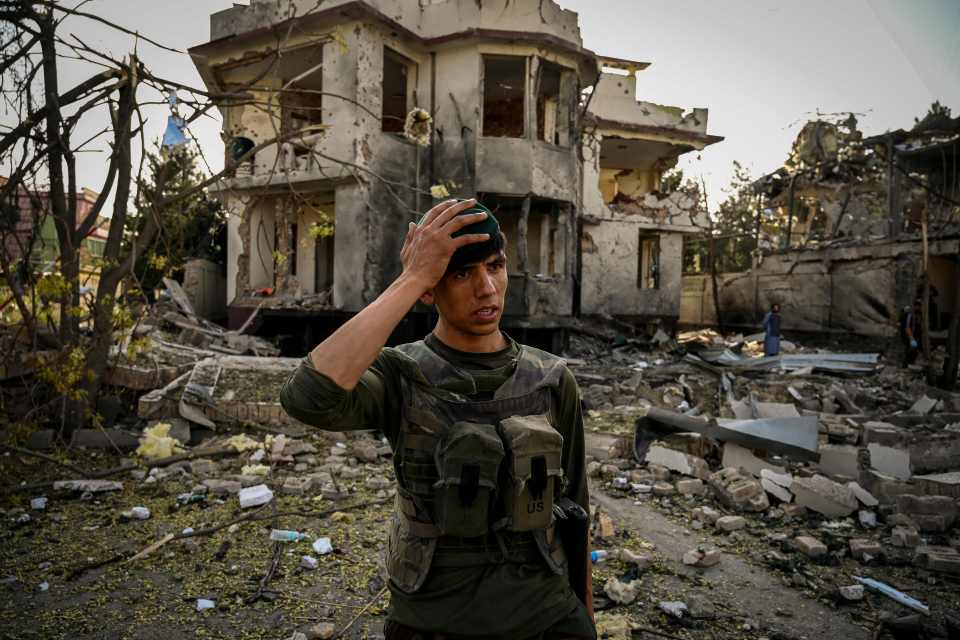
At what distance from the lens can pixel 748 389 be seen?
9352 mm

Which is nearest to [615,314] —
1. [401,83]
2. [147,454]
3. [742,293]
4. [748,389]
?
[742,293]

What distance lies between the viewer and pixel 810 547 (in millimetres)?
3742

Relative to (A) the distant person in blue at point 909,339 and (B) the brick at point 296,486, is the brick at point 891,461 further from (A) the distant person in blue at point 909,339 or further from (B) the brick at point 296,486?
(A) the distant person in blue at point 909,339

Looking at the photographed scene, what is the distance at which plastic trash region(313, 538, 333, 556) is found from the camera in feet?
11.7

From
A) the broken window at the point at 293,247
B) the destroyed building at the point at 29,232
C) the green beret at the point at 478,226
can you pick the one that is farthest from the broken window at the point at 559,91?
the green beret at the point at 478,226

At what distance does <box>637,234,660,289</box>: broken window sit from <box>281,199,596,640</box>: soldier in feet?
56.1

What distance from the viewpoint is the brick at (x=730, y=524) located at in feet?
13.6

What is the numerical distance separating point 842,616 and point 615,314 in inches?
551

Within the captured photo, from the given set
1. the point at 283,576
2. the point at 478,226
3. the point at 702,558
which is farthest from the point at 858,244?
the point at 478,226

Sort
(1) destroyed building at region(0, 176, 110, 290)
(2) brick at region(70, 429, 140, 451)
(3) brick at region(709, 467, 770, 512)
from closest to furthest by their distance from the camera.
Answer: (1) destroyed building at region(0, 176, 110, 290) < (3) brick at region(709, 467, 770, 512) < (2) brick at region(70, 429, 140, 451)

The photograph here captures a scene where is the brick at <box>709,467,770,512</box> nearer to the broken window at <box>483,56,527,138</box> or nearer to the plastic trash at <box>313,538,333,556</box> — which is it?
the plastic trash at <box>313,538,333,556</box>

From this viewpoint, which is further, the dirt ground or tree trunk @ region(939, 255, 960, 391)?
tree trunk @ region(939, 255, 960, 391)

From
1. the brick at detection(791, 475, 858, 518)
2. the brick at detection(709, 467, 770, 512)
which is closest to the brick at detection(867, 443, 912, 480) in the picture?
the brick at detection(791, 475, 858, 518)

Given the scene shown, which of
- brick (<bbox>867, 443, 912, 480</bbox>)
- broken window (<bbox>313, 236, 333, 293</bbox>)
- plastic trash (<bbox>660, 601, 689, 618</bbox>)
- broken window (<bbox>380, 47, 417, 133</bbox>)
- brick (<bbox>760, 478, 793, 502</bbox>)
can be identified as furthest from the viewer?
broken window (<bbox>313, 236, 333, 293</bbox>)
